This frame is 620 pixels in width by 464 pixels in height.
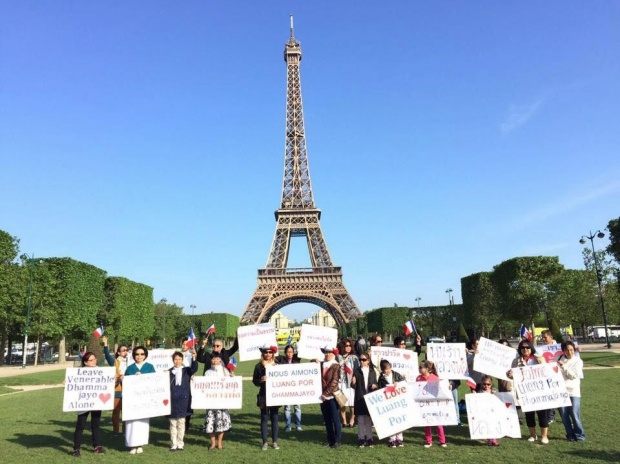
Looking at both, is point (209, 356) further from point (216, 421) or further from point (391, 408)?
point (391, 408)

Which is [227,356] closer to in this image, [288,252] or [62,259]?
[62,259]

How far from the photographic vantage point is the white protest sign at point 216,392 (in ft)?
32.3

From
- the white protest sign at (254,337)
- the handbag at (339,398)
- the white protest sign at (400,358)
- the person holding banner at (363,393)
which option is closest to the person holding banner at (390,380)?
the person holding banner at (363,393)

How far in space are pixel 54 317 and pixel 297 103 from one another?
186 ft

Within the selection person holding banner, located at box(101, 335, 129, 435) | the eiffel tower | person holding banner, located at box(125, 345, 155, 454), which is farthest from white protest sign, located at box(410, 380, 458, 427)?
the eiffel tower

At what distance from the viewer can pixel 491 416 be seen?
31.2ft

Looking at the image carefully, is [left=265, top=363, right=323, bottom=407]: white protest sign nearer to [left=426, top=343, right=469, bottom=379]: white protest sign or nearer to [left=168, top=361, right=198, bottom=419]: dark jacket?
[left=168, top=361, right=198, bottom=419]: dark jacket

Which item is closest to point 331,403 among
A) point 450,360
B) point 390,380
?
point 390,380

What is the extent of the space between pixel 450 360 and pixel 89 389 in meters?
8.14

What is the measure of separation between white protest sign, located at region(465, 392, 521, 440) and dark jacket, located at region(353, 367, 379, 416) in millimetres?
1931

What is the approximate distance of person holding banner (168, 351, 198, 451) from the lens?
960cm


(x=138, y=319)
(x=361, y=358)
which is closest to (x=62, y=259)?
(x=138, y=319)

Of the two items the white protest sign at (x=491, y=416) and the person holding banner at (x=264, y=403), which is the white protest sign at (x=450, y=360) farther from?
the person holding banner at (x=264, y=403)

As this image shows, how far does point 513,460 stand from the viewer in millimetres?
8188
